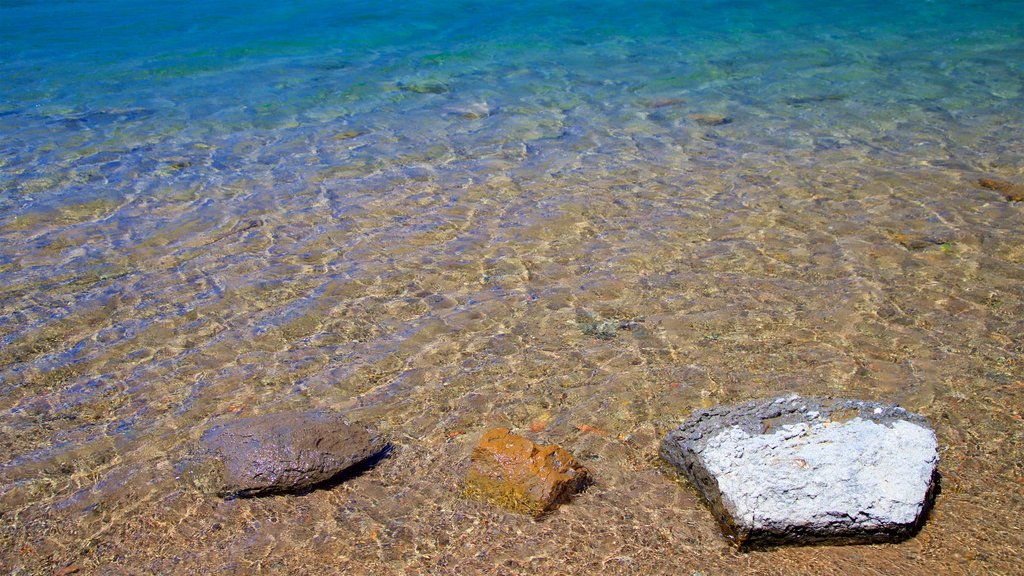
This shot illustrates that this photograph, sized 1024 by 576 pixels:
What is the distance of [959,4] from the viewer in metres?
14.3

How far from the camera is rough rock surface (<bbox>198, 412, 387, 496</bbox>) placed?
355cm

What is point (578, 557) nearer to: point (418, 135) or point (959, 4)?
point (418, 135)

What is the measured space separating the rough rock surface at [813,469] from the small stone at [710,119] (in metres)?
5.23

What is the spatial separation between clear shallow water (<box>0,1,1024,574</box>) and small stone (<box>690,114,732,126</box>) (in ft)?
0.19

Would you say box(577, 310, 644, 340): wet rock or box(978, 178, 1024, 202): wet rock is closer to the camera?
box(577, 310, 644, 340): wet rock

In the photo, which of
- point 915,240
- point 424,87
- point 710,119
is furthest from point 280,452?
point 424,87

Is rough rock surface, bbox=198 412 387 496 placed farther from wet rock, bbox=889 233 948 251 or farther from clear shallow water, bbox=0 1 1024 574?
wet rock, bbox=889 233 948 251

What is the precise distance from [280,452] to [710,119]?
618cm

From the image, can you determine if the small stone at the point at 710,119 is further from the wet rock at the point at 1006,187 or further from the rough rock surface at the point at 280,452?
the rough rock surface at the point at 280,452

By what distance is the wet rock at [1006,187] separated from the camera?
6.47 meters

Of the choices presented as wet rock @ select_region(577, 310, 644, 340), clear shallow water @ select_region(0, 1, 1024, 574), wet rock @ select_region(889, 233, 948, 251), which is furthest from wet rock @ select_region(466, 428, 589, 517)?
wet rock @ select_region(889, 233, 948, 251)

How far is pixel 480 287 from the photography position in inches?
206

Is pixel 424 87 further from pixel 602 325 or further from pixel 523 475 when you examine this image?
pixel 523 475

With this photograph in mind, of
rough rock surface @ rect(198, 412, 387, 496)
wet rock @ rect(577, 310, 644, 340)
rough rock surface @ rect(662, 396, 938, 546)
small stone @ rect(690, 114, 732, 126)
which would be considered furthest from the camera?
small stone @ rect(690, 114, 732, 126)
